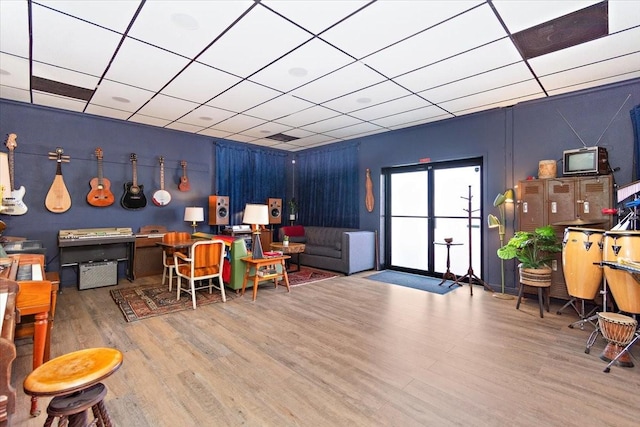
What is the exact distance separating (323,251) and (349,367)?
3863 millimetres

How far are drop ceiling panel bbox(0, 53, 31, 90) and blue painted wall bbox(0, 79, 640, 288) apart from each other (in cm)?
97

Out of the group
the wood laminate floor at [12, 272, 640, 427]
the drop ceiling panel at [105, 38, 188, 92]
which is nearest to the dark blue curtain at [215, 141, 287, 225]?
the drop ceiling panel at [105, 38, 188, 92]

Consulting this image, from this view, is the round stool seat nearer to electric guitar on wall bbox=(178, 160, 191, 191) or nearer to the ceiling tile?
the ceiling tile

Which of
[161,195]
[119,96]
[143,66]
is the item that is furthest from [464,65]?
[161,195]

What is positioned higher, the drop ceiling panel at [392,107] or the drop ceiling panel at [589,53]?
the drop ceiling panel at [392,107]

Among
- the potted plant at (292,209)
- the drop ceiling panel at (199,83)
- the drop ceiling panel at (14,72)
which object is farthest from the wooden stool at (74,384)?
the potted plant at (292,209)

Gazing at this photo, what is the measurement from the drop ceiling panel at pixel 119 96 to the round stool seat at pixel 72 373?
3522 mm

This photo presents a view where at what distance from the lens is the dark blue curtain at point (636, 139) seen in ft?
11.9

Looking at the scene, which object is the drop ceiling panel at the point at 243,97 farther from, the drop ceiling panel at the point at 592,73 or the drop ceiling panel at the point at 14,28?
the drop ceiling panel at the point at 592,73

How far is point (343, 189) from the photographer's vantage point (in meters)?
6.98

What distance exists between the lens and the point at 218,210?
628 cm

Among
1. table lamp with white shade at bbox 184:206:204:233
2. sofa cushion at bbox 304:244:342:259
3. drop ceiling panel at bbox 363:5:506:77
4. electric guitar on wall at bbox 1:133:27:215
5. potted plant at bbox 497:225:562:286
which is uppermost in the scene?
drop ceiling panel at bbox 363:5:506:77

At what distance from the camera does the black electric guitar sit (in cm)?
550

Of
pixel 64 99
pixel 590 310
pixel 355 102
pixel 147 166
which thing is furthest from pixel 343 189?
pixel 64 99
